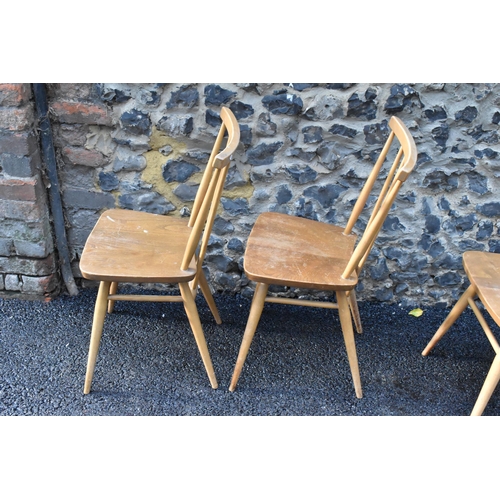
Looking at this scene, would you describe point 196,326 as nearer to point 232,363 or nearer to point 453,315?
point 232,363

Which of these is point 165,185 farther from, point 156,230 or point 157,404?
point 157,404

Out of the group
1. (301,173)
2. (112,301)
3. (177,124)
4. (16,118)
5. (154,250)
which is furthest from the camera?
(112,301)

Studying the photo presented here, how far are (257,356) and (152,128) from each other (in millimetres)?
1045

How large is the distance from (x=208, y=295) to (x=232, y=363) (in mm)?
304

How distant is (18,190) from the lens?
7.80 feet

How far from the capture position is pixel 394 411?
2.18 meters

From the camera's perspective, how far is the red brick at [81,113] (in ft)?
7.52

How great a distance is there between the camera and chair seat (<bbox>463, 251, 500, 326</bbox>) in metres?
1.97

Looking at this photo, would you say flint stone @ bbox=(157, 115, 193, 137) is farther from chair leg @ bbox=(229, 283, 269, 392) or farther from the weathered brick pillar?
chair leg @ bbox=(229, 283, 269, 392)

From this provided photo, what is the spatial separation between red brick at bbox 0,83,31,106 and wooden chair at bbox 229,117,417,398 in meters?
1.03

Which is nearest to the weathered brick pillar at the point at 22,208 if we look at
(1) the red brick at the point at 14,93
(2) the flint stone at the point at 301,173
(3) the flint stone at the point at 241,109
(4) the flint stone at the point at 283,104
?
(1) the red brick at the point at 14,93

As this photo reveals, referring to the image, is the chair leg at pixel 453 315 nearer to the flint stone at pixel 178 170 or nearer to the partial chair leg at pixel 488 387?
the partial chair leg at pixel 488 387

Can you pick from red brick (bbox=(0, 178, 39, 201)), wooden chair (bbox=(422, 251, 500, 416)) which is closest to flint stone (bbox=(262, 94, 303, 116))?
wooden chair (bbox=(422, 251, 500, 416))

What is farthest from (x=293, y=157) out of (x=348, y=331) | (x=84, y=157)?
(x=84, y=157)
